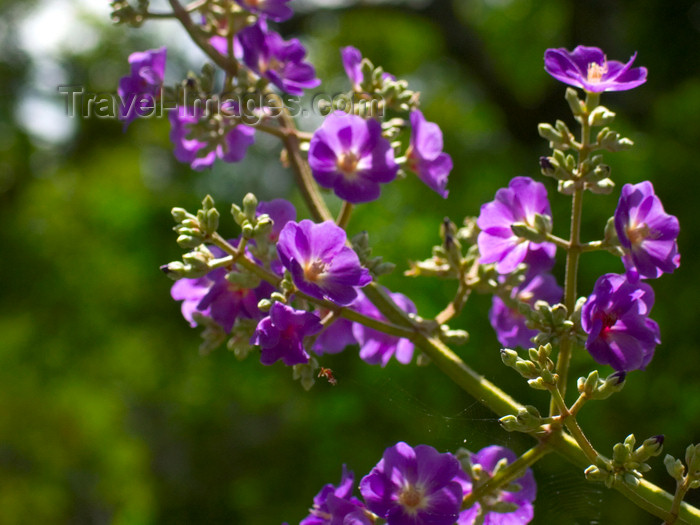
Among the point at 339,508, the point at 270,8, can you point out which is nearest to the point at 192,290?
the point at 339,508

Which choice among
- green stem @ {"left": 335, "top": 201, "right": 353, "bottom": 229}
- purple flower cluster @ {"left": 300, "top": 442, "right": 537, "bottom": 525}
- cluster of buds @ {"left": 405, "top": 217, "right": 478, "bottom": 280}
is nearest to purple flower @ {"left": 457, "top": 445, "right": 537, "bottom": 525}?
purple flower cluster @ {"left": 300, "top": 442, "right": 537, "bottom": 525}

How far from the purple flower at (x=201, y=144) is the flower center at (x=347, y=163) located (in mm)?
270

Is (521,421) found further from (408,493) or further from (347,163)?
(347,163)

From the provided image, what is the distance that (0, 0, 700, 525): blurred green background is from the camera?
10.4 feet

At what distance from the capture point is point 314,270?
0.91 meters

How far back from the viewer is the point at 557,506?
97cm

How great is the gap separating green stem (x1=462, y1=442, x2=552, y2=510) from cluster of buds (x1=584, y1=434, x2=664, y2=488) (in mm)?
78

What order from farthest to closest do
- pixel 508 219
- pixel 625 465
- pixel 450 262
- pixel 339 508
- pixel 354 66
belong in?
pixel 354 66, pixel 450 262, pixel 508 219, pixel 339 508, pixel 625 465

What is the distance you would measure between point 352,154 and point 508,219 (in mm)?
229

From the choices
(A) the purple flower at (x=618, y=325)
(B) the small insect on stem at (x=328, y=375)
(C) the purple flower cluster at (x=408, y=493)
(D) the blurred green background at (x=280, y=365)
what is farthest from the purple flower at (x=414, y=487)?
(D) the blurred green background at (x=280, y=365)

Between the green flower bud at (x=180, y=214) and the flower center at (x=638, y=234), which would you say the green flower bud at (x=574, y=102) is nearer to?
the flower center at (x=638, y=234)

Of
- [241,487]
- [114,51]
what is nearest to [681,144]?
[241,487]

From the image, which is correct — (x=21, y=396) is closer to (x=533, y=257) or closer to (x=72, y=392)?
(x=72, y=392)

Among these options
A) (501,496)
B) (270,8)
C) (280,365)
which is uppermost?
(270,8)
